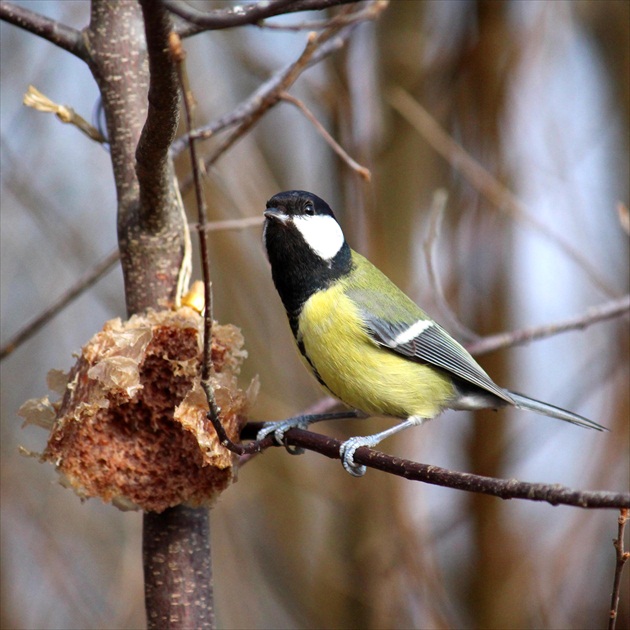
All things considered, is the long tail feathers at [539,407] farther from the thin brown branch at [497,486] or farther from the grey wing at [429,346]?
the thin brown branch at [497,486]

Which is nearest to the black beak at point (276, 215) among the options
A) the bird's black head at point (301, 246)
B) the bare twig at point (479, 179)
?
the bird's black head at point (301, 246)

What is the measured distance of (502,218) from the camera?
3.27 metres

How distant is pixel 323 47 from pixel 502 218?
136 cm

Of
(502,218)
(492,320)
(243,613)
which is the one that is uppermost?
(502,218)

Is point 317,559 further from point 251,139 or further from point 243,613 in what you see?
point 251,139

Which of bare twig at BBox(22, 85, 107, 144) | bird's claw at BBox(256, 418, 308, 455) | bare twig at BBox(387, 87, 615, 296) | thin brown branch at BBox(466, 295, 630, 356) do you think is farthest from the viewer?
bare twig at BBox(387, 87, 615, 296)

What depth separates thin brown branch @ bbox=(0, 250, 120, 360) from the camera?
185 cm

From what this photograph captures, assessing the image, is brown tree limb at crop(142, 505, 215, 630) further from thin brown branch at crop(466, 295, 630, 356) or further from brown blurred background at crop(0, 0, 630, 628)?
brown blurred background at crop(0, 0, 630, 628)

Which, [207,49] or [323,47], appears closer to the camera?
[323,47]

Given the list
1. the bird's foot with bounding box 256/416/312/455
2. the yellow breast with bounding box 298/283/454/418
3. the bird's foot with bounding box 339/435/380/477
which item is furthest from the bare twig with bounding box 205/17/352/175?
the bird's foot with bounding box 339/435/380/477

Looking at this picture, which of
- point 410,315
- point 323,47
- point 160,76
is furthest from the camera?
point 323,47

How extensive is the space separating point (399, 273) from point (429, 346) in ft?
4.02

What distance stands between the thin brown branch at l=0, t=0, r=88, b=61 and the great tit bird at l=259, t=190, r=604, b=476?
21.9 inches

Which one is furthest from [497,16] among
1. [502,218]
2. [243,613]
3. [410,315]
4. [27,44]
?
[243,613]
